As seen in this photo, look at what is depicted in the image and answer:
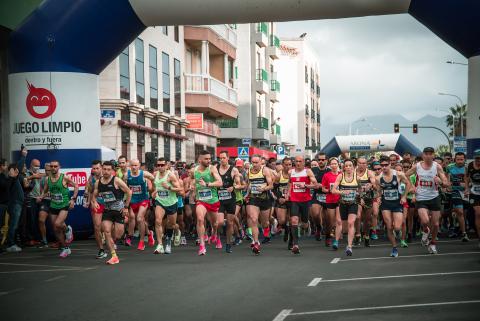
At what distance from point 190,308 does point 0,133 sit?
1496cm

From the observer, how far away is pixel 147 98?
33.3 meters

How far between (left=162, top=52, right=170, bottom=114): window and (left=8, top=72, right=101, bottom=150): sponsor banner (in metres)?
17.3

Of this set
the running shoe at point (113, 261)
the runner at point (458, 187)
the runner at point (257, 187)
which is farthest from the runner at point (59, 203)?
the runner at point (458, 187)

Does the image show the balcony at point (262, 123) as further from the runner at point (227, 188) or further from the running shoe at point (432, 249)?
the running shoe at point (432, 249)

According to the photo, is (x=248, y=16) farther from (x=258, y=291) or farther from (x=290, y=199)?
(x=258, y=291)

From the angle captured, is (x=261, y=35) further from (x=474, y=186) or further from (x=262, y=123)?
(x=474, y=186)

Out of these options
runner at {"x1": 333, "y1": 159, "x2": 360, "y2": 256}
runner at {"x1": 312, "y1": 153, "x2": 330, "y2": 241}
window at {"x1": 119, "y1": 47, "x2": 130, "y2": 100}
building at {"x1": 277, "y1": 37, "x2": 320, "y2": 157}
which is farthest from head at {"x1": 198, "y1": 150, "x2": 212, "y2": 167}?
building at {"x1": 277, "y1": 37, "x2": 320, "y2": 157}

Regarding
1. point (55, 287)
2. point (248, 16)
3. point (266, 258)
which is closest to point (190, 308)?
point (55, 287)

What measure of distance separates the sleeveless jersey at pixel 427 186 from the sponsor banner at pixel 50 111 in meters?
8.15

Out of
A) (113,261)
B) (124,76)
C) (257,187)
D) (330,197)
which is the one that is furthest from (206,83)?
(113,261)

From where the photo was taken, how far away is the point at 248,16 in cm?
1781

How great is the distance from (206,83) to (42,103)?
71.9 ft

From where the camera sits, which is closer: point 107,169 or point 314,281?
point 314,281

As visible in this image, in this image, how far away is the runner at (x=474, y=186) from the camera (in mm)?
14875
